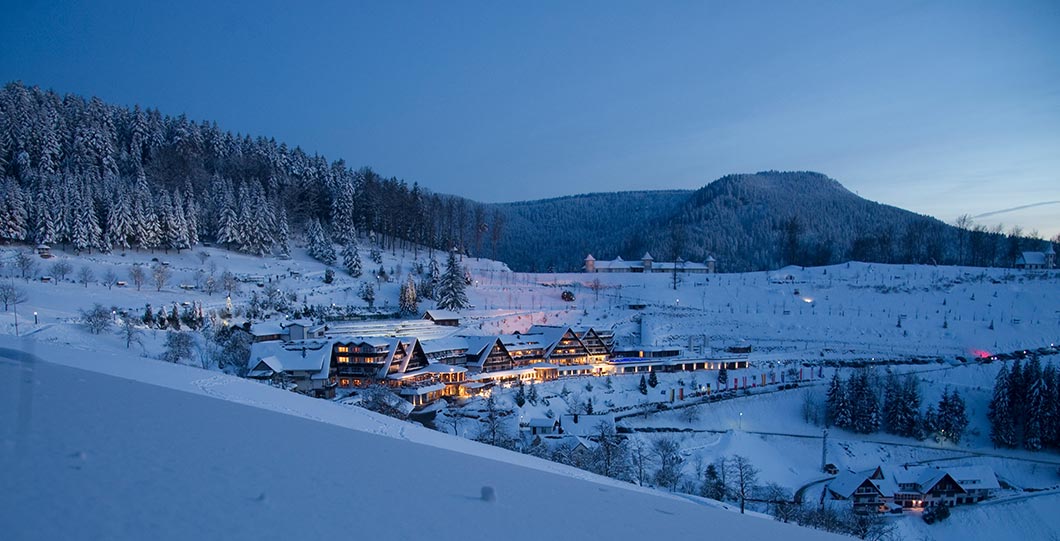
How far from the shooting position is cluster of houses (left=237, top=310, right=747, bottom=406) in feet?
82.8

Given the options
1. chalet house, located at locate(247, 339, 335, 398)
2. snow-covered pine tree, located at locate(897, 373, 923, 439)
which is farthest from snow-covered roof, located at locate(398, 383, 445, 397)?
snow-covered pine tree, located at locate(897, 373, 923, 439)

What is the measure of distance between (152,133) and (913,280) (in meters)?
74.0

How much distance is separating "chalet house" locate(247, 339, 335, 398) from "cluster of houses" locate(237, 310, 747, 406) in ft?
0.14

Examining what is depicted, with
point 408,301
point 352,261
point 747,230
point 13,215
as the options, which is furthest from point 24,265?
point 747,230

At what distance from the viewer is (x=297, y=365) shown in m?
25.1

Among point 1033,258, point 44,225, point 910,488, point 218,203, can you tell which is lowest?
point 910,488

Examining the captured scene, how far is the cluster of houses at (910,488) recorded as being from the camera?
746 inches

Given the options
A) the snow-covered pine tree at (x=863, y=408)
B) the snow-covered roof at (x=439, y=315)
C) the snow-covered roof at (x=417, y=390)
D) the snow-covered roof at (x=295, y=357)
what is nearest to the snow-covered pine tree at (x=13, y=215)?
the snow-covered roof at (x=295, y=357)

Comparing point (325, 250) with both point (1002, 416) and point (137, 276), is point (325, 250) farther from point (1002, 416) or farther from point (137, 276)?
point (1002, 416)

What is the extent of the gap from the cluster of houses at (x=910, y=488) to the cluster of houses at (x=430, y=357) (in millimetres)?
12480

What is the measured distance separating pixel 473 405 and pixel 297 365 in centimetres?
809

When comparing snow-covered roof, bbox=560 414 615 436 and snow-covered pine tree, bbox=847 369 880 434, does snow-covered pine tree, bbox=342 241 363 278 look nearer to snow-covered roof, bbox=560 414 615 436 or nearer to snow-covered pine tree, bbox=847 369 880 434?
snow-covered roof, bbox=560 414 615 436

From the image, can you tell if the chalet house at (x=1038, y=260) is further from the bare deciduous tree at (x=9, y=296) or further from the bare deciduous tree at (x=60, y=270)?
the bare deciduous tree at (x=60, y=270)

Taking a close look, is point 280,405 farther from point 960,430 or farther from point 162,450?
point 960,430
